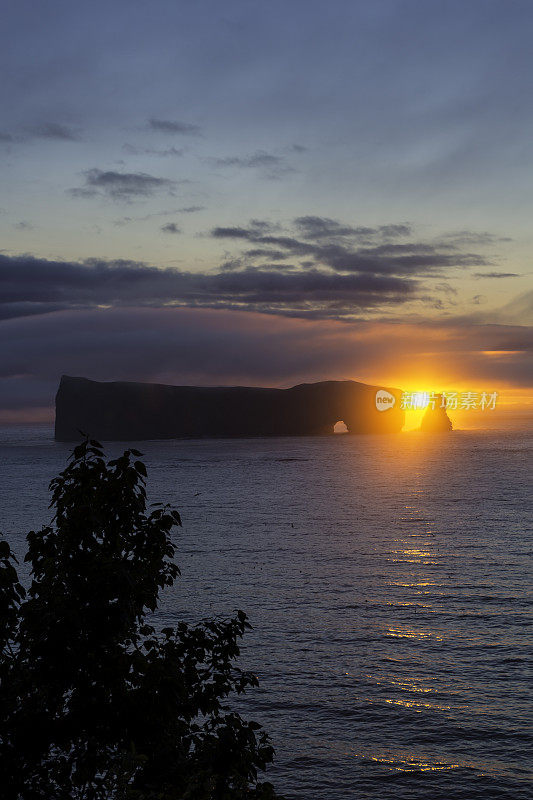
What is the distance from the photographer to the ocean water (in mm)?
24000

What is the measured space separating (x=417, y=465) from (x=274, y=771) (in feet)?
565

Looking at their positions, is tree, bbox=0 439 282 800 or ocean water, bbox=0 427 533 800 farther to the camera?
ocean water, bbox=0 427 533 800

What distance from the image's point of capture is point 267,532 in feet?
250

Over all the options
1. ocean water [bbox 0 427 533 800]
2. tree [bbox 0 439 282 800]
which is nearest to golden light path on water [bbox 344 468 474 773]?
ocean water [bbox 0 427 533 800]

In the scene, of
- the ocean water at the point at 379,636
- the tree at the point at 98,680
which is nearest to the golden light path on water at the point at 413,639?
the ocean water at the point at 379,636

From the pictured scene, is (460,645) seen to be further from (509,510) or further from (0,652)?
(509,510)

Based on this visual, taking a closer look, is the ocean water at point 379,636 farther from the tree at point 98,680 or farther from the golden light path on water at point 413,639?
the tree at point 98,680

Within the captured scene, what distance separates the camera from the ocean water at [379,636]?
78.7 ft

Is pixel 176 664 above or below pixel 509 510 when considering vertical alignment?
above

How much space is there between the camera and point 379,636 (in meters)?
37.2

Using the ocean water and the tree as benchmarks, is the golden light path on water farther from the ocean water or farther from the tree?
the tree

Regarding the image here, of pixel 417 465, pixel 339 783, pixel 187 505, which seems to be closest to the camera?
pixel 339 783

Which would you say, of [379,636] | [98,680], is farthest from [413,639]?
[98,680]

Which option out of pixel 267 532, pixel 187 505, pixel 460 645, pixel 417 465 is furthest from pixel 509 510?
pixel 417 465
